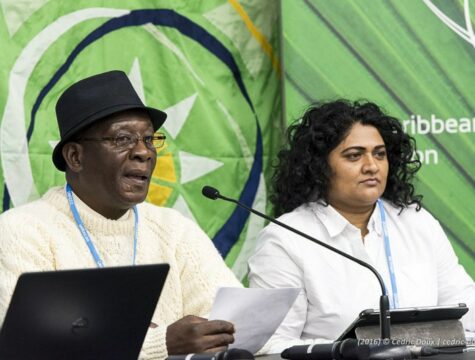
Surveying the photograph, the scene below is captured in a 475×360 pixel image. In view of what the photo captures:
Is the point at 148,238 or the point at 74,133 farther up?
the point at 74,133

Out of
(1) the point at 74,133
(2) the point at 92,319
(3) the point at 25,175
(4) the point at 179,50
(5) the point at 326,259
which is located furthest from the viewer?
(4) the point at 179,50

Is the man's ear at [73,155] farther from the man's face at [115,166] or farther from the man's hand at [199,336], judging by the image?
the man's hand at [199,336]

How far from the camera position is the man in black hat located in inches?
134

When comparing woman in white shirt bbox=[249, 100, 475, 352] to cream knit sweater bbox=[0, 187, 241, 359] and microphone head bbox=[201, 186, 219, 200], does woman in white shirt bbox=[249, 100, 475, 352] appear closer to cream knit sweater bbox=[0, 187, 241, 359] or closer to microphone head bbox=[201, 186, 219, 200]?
cream knit sweater bbox=[0, 187, 241, 359]

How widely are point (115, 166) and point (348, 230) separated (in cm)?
114

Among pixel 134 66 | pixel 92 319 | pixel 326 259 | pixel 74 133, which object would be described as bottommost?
pixel 92 319

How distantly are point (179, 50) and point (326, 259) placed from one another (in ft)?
4.56

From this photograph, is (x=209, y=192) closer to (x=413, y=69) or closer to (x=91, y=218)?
(x=91, y=218)

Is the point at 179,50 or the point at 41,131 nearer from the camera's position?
the point at 41,131

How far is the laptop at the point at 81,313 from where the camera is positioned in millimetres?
2355

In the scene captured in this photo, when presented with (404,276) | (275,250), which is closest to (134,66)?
(275,250)

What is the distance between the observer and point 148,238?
3.63 meters

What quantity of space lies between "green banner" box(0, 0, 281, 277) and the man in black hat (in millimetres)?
1030

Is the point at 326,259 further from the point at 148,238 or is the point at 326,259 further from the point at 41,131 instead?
the point at 41,131
